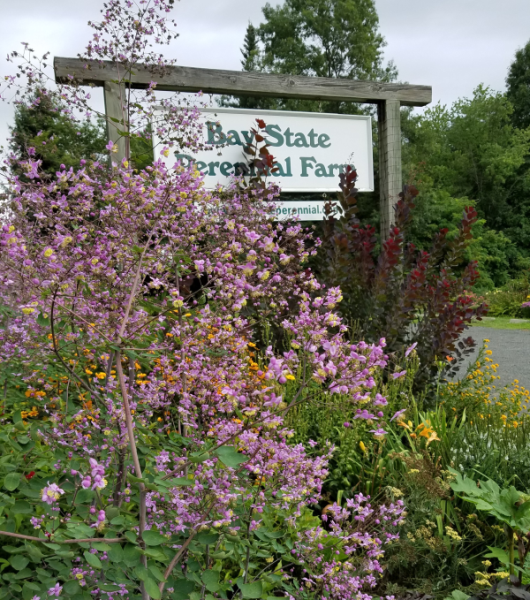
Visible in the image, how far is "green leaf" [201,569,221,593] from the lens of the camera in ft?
3.72

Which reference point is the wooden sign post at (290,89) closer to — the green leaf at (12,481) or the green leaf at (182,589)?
the green leaf at (12,481)

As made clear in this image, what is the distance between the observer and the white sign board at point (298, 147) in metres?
4.55

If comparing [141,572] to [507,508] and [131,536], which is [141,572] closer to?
[131,536]

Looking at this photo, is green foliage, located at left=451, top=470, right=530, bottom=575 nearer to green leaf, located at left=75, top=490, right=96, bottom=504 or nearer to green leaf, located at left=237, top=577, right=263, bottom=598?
green leaf, located at left=237, top=577, right=263, bottom=598

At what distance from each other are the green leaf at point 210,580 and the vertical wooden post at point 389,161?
14.4 ft

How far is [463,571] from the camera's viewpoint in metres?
2.25

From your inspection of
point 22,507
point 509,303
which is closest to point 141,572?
point 22,507

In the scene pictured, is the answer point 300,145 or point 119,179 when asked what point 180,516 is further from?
point 300,145

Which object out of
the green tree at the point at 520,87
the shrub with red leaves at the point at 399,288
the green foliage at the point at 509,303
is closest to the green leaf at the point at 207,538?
the shrub with red leaves at the point at 399,288

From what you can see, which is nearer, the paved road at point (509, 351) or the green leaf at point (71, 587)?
the green leaf at point (71, 587)

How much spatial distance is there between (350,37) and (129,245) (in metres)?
24.4

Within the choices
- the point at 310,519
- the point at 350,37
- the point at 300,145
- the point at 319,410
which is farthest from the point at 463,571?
the point at 350,37

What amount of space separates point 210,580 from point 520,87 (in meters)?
34.2

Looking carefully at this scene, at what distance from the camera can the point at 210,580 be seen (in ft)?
3.77
